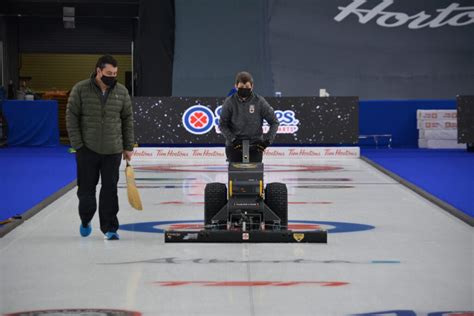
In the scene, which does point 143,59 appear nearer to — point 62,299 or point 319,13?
point 319,13

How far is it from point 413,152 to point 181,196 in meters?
12.7

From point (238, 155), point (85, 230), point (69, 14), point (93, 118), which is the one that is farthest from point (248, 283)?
point (69, 14)

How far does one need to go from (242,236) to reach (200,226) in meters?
1.70

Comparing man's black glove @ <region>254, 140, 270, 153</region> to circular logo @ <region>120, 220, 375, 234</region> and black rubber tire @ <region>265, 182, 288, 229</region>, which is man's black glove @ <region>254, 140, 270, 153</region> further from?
circular logo @ <region>120, 220, 375, 234</region>

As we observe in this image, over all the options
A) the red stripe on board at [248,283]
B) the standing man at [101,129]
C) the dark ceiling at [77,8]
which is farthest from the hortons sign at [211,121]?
the red stripe on board at [248,283]

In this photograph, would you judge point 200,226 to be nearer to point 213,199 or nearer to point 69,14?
point 213,199

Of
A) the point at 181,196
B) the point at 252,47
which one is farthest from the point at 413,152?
the point at 181,196

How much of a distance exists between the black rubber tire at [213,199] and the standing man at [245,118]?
26.6 inches

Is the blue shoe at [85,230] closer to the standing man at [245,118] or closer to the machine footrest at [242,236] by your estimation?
the machine footrest at [242,236]

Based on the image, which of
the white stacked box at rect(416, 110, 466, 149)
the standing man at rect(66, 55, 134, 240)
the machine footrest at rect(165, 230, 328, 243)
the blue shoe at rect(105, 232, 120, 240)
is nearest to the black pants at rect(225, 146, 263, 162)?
the standing man at rect(66, 55, 134, 240)

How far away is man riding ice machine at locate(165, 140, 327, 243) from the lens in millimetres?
9484

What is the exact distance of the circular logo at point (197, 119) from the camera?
80.0ft

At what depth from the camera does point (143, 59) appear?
1259 inches

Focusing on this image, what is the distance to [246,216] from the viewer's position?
31.6ft
